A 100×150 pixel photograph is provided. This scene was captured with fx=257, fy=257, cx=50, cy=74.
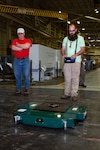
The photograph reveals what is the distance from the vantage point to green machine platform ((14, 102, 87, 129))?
9.41 ft

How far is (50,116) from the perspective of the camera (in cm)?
292

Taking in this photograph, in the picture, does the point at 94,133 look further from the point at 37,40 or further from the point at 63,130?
the point at 37,40

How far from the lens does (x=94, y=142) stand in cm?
245

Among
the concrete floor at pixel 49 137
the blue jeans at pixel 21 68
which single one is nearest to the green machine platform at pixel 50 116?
the concrete floor at pixel 49 137

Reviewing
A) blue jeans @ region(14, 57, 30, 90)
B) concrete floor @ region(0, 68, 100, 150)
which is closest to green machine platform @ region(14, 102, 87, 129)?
concrete floor @ region(0, 68, 100, 150)

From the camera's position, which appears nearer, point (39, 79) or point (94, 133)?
point (94, 133)

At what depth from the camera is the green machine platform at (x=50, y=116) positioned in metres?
2.87

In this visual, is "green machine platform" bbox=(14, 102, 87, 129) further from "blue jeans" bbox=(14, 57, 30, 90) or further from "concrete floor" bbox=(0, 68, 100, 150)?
"blue jeans" bbox=(14, 57, 30, 90)

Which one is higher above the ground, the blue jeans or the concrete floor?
the blue jeans

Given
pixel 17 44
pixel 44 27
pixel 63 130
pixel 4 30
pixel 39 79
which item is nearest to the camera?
pixel 63 130

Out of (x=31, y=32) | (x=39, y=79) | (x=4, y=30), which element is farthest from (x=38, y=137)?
(x=31, y=32)

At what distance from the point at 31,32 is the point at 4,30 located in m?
3.91

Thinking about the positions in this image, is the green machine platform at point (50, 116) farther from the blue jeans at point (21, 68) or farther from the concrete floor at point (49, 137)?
the blue jeans at point (21, 68)

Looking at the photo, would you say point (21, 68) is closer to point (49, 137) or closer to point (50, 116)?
point (50, 116)
